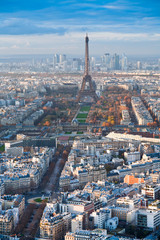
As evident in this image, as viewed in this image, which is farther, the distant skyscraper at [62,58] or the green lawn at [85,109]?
the distant skyscraper at [62,58]

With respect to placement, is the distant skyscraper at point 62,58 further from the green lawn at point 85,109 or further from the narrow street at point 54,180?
the narrow street at point 54,180

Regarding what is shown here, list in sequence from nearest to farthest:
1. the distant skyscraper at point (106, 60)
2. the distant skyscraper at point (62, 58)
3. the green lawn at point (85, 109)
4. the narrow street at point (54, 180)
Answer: the narrow street at point (54, 180), the green lawn at point (85, 109), the distant skyscraper at point (106, 60), the distant skyscraper at point (62, 58)

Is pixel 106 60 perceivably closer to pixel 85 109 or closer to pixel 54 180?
pixel 85 109

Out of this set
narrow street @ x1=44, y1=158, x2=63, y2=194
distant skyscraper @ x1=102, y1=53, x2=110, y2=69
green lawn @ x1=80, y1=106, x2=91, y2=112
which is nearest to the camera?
narrow street @ x1=44, y1=158, x2=63, y2=194

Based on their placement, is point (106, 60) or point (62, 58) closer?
point (106, 60)

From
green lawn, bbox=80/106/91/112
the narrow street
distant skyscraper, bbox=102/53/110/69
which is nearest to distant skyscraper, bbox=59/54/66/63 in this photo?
distant skyscraper, bbox=102/53/110/69

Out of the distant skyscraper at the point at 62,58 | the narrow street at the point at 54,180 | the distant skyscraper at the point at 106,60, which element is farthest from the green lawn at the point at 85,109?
the distant skyscraper at the point at 62,58

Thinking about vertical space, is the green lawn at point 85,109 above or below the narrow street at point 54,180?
above

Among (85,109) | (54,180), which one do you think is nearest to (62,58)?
(85,109)

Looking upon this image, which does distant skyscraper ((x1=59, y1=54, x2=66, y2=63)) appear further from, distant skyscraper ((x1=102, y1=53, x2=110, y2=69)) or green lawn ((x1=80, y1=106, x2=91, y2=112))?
green lawn ((x1=80, y1=106, x2=91, y2=112))

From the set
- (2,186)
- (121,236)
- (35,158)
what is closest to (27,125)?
(35,158)

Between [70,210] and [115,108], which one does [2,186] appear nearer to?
[70,210]
